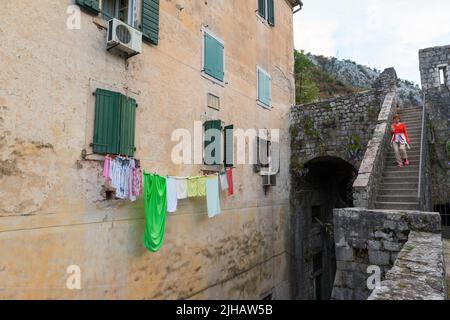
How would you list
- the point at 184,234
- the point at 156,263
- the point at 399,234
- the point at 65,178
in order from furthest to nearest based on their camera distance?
1. the point at 184,234
2. the point at 156,263
3. the point at 399,234
4. the point at 65,178

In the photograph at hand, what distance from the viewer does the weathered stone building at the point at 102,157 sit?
4.13 m

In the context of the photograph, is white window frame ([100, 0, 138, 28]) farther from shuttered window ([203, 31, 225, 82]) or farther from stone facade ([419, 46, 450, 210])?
stone facade ([419, 46, 450, 210])

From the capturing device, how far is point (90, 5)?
5.00 meters

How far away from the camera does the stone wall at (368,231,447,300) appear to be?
2696mm

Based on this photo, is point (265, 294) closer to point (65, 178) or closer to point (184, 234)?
point (184, 234)

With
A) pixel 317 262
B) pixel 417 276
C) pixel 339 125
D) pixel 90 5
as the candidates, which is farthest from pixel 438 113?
pixel 90 5

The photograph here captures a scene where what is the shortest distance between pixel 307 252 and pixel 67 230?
9.90 metres

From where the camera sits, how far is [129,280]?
5516 mm

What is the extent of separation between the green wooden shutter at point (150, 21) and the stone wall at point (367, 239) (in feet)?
17.3

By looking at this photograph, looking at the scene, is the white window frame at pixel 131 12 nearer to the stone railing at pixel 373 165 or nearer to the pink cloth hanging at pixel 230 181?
the pink cloth hanging at pixel 230 181

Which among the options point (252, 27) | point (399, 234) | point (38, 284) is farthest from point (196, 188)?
point (252, 27)

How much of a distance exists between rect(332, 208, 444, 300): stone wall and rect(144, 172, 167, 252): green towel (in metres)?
3.52

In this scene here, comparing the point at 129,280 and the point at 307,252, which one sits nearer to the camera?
the point at 129,280

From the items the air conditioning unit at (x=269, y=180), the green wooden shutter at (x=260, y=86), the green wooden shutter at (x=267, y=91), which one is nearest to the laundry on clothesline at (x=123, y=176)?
the air conditioning unit at (x=269, y=180)
